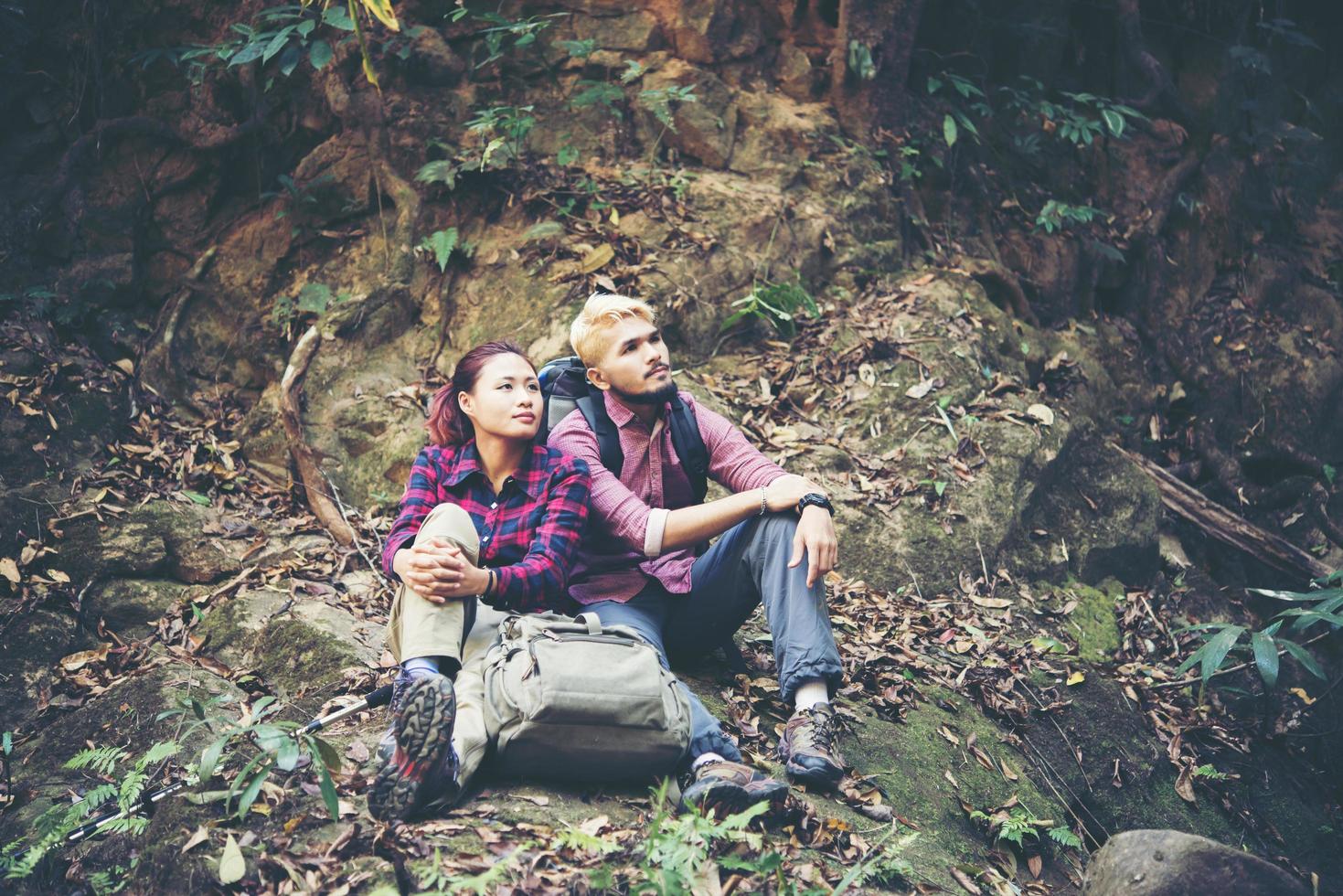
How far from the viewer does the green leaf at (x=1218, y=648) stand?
5316mm

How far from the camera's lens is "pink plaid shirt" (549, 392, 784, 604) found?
4.15 metres

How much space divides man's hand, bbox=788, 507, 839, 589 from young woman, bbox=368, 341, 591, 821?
0.87 meters

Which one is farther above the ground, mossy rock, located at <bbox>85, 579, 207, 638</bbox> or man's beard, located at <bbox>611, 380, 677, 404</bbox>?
man's beard, located at <bbox>611, 380, 677, 404</bbox>

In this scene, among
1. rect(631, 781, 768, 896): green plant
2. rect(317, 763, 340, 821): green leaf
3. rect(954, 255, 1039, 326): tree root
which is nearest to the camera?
rect(631, 781, 768, 896): green plant

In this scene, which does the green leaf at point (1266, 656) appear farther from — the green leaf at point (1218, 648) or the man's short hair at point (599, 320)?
the man's short hair at point (599, 320)

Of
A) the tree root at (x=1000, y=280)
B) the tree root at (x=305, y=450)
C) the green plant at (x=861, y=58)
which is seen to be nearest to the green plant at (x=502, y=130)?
the tree root at (x=305, y=450)

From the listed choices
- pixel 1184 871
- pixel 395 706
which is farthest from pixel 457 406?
pixel 1184 871

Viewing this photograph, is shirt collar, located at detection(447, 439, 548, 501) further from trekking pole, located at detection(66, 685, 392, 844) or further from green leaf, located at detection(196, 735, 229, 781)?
green leaf, located at detection(196, 735, 229, 781)

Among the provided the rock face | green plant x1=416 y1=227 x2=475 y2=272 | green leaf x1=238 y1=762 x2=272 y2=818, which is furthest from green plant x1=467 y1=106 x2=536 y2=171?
the rock face

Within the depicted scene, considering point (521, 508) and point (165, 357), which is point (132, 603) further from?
point (521, 508)

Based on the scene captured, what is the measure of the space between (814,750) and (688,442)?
1.45 metres

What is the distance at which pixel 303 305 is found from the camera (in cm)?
716

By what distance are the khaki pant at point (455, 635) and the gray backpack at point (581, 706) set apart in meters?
0.06

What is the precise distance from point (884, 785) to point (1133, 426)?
586 cm
